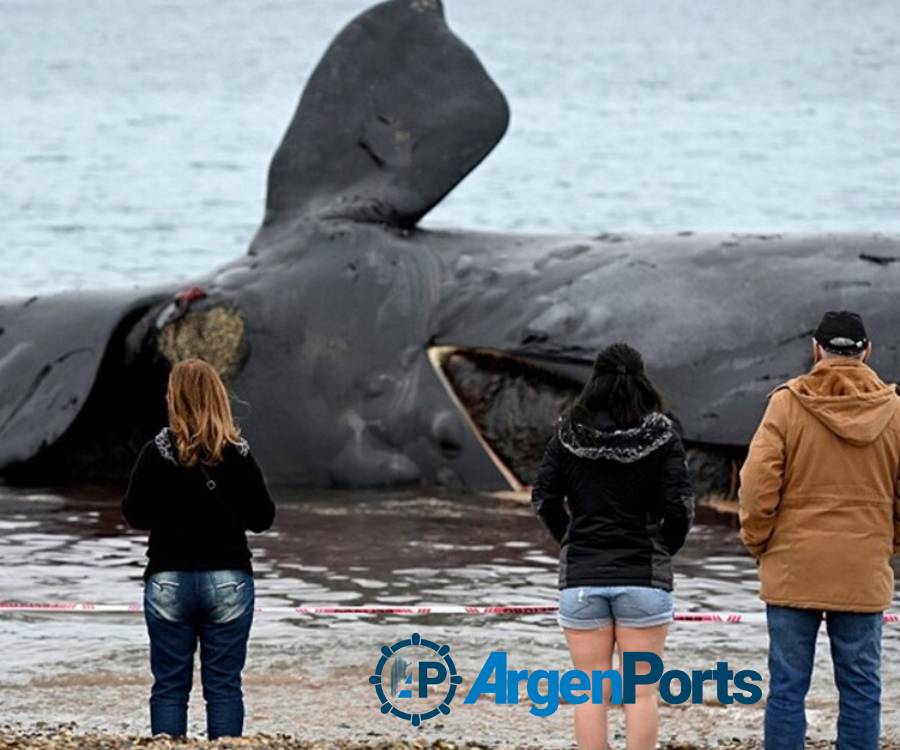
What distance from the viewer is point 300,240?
14148mm

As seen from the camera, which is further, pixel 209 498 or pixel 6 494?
pixel 6 494

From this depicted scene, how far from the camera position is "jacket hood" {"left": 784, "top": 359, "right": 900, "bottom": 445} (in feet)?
24.6

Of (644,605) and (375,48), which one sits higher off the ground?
(375,48)

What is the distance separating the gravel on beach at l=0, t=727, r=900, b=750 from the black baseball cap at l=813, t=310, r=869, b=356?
150cm

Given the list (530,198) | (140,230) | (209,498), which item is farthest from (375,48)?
(530,198)

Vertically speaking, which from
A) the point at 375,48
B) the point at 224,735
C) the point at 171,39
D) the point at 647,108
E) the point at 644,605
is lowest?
the point at 224,735

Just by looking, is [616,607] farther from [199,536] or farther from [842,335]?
[199,536]

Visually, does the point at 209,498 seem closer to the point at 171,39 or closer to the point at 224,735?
the point at 224,735

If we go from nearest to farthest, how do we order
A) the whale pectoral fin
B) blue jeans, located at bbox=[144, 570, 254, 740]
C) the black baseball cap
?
the black baseball cap < blue jeans, located at bbox=[144, 570, 254, 740] < the whale pectoral fin

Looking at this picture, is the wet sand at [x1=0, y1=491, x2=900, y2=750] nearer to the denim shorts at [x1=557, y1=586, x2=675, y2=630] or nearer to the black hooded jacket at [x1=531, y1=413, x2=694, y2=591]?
the denim shorts at [x1=557, y1=586, x2=675, y2=630]

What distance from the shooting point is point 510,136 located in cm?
6278

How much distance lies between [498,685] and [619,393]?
1.98 m

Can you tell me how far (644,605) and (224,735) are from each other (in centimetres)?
159

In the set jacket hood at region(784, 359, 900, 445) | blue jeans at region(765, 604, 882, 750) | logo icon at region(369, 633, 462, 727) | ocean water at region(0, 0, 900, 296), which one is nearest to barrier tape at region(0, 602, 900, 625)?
logo icon at region(369, 633, 462, 727)
